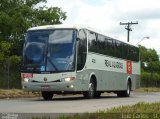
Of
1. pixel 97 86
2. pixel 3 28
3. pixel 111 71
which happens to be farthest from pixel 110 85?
pixel 3 28

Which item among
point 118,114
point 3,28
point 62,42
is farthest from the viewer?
point 3,28

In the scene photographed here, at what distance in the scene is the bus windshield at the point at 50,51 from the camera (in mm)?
25047

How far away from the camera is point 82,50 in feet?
85.5

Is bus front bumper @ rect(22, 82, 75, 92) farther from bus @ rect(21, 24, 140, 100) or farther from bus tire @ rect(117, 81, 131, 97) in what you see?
bus tire @ rect(117, 81, 131, 97)

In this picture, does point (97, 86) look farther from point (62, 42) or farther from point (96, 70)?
point (62, 42)

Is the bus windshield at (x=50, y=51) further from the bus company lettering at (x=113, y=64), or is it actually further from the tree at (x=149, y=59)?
the tree at (x=149, y=59)

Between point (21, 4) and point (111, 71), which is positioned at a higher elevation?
point (21, 4)

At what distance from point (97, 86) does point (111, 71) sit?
10.6 feet

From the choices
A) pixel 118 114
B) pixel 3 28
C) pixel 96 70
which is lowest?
pixel 118 114

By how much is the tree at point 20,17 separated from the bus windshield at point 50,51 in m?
16.5

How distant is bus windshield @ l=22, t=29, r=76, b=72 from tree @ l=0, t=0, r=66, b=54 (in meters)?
16.5

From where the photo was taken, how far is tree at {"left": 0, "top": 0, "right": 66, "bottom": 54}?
43.4 metres

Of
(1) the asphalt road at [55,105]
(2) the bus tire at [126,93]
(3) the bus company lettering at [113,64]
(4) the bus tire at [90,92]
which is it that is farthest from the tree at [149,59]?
(1) the asphalt road at [55,105]

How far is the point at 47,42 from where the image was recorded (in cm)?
2545
